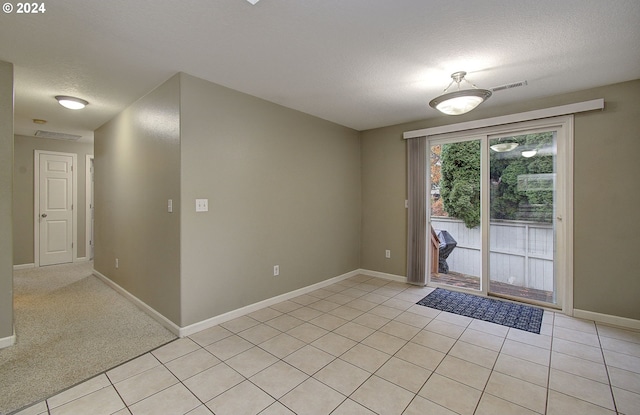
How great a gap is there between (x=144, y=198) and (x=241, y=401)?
8.47 ft

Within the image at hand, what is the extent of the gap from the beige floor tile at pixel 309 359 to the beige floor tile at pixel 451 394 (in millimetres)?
777

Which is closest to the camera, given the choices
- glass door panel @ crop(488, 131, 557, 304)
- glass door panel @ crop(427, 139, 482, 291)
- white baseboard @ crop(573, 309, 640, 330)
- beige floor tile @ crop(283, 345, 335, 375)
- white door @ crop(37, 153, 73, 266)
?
beige floor tile @ crop(283, 345, 335, 375)

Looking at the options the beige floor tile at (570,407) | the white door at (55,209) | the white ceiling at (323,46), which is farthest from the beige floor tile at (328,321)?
the white door at (55,209)

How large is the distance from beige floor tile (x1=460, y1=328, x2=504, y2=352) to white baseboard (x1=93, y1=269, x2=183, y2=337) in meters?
2.85

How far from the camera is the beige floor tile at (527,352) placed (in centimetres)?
243

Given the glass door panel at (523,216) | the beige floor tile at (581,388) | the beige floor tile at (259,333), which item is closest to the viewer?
the beige floor tile at (581,388)

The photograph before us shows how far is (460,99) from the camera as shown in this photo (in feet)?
8.49

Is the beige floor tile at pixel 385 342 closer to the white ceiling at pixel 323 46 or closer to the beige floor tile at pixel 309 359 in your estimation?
the beige floor tile at pixel 309 359

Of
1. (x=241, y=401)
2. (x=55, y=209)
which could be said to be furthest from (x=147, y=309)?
(x=55, y=209)

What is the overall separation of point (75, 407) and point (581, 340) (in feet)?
13.7

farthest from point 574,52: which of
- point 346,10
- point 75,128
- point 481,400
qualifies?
point 75,128

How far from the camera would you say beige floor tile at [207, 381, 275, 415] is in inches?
71.9

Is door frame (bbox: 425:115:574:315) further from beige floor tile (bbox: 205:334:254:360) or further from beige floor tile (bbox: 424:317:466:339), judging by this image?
beige floor tile (bbox: 205:334:254:360)

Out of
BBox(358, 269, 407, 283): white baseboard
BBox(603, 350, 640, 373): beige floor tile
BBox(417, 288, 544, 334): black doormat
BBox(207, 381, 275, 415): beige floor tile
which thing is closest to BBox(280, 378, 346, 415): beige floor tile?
BBox(207, 381, 275, 415): beige floor tile
